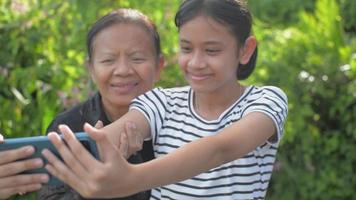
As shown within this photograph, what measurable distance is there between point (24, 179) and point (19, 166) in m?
0.06

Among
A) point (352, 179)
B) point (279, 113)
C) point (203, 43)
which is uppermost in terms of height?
point (203, 43)

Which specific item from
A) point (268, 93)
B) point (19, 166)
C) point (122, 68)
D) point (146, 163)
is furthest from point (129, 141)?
point (122, 68)

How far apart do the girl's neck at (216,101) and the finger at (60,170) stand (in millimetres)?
636

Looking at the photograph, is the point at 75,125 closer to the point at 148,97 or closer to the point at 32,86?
the point at 148,97

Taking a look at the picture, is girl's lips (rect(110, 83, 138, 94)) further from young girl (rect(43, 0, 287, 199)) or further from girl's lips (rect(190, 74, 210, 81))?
girl's lips (rect(190, 74, 210, 81))

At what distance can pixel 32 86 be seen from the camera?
5.34 meters

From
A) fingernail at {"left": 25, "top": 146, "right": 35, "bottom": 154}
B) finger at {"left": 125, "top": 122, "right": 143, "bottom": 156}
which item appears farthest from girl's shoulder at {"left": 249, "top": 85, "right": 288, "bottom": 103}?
fingernail at {"left": 25, "top": 146, "right": 35, "bottom": 154}

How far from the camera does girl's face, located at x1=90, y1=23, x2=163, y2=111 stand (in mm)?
3379

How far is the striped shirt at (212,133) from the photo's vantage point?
→ 9.39 ft

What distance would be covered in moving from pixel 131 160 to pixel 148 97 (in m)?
0.38

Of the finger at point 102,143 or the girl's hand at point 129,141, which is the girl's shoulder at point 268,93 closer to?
the girl's hand at point 129,141

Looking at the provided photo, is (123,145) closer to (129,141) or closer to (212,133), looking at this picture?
(129,141)

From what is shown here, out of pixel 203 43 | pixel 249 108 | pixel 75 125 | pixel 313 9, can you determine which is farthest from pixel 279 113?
pixel 313 9

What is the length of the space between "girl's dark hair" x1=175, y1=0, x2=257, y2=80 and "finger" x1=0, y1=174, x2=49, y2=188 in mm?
694
